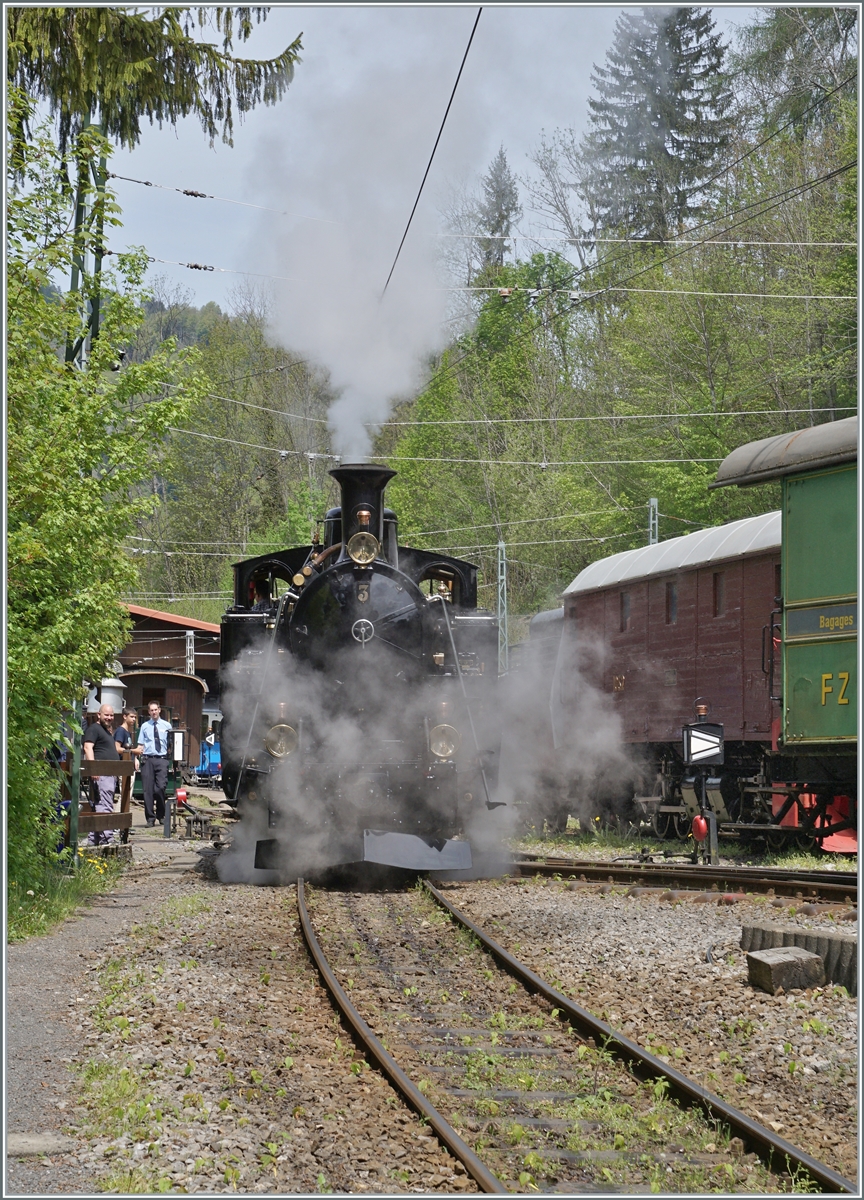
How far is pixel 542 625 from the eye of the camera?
2367 centimetres

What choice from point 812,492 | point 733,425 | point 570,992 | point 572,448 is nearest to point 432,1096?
point 570,992

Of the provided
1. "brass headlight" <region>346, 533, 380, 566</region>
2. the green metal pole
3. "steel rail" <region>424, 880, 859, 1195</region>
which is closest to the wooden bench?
the green metal pole

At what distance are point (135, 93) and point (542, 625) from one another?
1457cm

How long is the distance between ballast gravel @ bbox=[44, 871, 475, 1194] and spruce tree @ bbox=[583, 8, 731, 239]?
3039cm

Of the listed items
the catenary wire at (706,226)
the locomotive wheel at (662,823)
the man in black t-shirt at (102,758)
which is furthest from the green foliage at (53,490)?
the catenary wire at (706,226)

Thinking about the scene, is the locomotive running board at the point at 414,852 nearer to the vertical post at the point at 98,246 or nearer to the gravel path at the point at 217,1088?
the gravel path at the point at 217,1088

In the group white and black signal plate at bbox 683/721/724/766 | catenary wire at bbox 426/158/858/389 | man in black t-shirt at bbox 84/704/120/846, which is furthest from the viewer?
catenary wire at bbox 426/158/858/389

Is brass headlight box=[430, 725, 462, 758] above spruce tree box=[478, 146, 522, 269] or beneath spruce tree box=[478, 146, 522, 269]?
beneath

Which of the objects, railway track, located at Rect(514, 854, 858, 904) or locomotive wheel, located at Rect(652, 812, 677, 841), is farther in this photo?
locomotive wheel, located at Rect(652, 812, 677, 841)

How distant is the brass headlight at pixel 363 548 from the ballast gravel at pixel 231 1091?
457cm

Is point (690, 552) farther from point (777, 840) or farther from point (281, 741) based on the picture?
point (281, 741)

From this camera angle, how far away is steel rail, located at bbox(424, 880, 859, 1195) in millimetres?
4551

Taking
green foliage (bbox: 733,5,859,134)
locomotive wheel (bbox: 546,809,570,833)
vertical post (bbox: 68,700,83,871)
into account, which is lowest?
locomotive wheel (bbox: 546,809,570,833)

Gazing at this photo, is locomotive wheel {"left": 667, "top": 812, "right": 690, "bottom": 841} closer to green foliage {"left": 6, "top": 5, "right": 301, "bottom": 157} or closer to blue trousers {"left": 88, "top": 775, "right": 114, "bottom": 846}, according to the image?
blue trousers {"left": 88, "top": 775, "right": 114, "bottom": 846}
